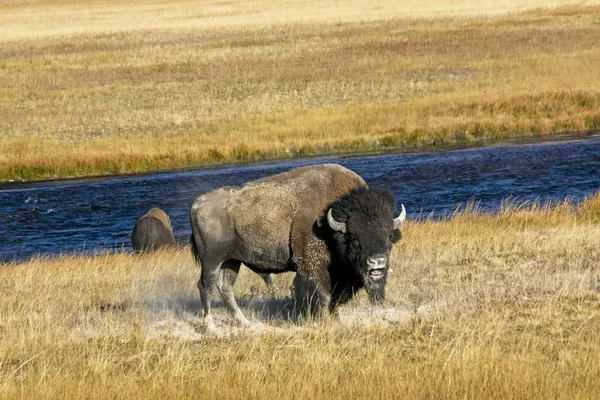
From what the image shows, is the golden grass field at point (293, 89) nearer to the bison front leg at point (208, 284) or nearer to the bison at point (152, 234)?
the bison at point (152, 234)

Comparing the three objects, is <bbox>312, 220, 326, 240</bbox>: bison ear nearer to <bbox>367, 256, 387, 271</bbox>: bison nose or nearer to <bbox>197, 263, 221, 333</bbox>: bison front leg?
<bbox>367, 256, 387, 271</bbox>: bison nose

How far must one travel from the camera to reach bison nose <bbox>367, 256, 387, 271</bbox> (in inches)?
342

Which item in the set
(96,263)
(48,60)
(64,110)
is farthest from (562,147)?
(48,60)

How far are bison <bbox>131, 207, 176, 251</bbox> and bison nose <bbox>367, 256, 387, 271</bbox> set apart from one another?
885 cm

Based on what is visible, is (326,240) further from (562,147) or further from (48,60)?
(48,60)

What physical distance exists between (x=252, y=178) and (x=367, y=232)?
15.7 metres

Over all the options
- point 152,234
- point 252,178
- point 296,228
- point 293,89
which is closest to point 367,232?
point 296,228

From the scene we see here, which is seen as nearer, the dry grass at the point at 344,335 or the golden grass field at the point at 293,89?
the dry grass at the point at 344,335

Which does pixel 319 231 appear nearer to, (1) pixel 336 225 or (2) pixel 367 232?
(1) pixel 336 225

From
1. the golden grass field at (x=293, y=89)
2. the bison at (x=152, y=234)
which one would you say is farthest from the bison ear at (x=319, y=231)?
the golden grass field at (x=293, y=89)

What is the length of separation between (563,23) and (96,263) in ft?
139

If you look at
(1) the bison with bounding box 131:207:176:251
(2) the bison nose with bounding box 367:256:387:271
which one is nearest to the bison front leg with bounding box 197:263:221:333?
(2) the bison nose with bounding box 367:256:387:271

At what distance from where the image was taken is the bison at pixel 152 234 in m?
17.2

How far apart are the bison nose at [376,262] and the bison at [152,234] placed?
8.85m
